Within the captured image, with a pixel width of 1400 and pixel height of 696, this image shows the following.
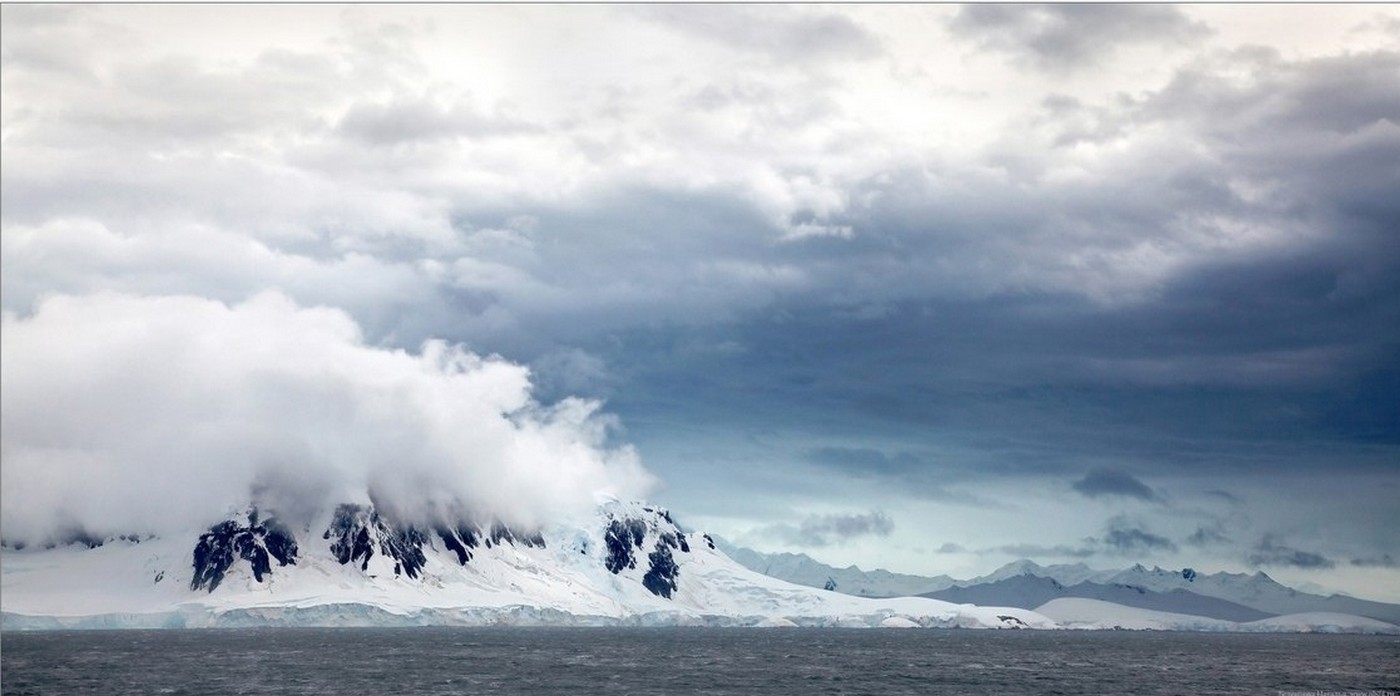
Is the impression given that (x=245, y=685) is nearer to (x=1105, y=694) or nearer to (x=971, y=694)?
(x=971, y=694)

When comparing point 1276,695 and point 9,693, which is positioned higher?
point 1276,695

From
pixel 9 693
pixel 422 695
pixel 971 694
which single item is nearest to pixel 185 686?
pixel 9 693

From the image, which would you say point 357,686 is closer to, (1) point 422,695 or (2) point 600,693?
(1) point 422,695

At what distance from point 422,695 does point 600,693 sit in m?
25.8

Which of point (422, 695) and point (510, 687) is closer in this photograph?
point (422, 695)

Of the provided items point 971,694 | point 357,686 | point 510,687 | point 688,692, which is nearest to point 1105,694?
point 971,694

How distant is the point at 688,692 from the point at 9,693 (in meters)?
96.4

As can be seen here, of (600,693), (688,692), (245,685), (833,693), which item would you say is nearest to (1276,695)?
(833,693)

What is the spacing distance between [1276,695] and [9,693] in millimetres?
186402

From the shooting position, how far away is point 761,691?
19600cm

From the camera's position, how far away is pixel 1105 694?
198 m

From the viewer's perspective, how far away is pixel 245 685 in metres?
197

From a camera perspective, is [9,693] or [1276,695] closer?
[9,693]

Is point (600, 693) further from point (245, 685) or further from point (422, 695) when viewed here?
point (245, 685)
